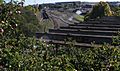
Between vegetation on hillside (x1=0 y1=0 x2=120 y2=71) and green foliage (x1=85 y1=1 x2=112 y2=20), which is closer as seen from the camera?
vegetation on hillside (x1=0 y1=0 x2=120 y2=71)

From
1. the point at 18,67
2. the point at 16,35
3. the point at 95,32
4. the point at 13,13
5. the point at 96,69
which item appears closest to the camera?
the point at 18,67

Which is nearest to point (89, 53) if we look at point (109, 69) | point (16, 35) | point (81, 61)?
point (81, 61)

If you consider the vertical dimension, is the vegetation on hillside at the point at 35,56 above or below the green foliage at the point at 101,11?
above

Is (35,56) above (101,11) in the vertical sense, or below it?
above

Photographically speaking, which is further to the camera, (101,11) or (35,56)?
(101,11)

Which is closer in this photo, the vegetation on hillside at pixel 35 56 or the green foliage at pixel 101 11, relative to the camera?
the vegetation on hillside at pixel 35 56

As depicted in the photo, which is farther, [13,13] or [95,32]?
[95,32]

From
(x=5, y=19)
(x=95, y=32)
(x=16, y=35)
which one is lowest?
(x=95, y=32)

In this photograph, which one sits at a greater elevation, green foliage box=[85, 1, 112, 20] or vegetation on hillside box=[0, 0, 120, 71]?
vegetation on hillside box=[0, 0, 120, 71]

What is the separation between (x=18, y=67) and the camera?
4.99 metres

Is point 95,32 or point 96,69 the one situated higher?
point 96,69

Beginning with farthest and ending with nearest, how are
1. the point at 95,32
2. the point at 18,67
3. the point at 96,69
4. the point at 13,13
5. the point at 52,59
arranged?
the point at 95,32, the point at 13,13, the point at 96,69, the point at 52,59, the point at 18,67

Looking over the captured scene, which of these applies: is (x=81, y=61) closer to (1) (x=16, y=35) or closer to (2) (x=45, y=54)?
(2) (x=45, y=54)

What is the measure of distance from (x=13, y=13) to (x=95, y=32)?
31.3ft
